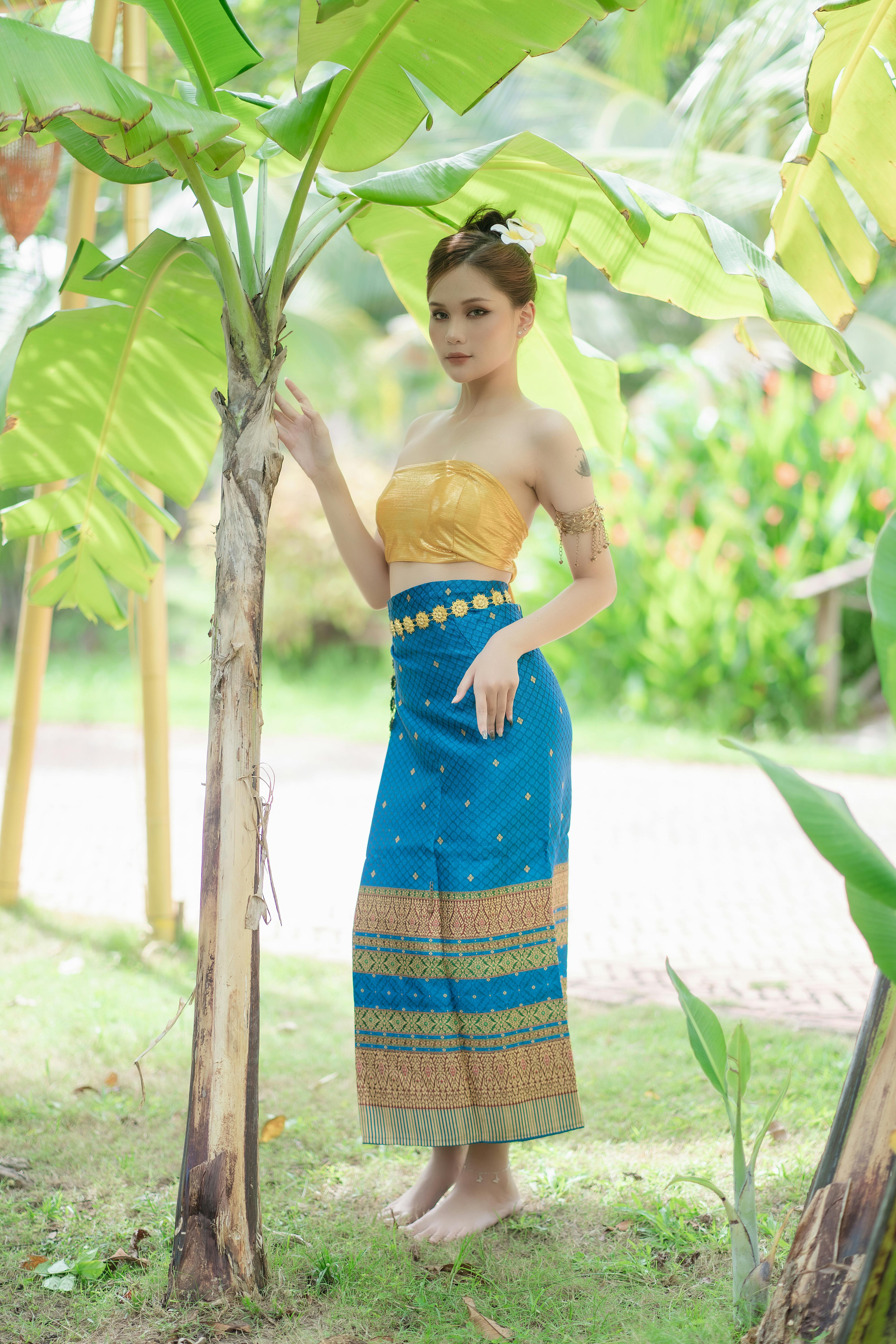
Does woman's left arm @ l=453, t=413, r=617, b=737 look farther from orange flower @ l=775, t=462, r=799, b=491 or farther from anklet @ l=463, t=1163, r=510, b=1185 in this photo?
orange flower @ l=775, t=462, r=799, b=491

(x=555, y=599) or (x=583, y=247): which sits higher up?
(x=583, y=247)

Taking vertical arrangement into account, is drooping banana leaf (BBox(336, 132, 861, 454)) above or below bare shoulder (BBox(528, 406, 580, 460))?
above

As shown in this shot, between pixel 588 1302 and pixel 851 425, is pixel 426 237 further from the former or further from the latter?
pixel 851 425

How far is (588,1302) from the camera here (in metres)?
2.37

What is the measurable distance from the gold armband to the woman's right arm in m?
0.46

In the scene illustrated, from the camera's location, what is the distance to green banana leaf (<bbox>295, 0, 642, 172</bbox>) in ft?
7.11

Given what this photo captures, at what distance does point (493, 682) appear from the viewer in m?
2.48

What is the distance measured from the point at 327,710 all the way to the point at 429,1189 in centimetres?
979

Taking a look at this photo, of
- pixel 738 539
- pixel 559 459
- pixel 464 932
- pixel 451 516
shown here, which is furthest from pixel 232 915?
pixel 738 539

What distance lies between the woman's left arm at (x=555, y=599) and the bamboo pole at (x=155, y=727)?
7.37 feet

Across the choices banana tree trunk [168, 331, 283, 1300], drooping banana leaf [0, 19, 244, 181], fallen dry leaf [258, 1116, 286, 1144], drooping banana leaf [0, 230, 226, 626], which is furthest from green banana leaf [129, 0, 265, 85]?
fallen dry leaf [258, 1116, 286, 1144]

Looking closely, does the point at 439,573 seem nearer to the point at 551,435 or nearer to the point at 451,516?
the point at 451,516

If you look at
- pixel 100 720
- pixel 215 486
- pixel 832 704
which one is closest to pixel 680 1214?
pixel 832 704

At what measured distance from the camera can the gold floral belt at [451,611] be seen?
2600 millimetres
